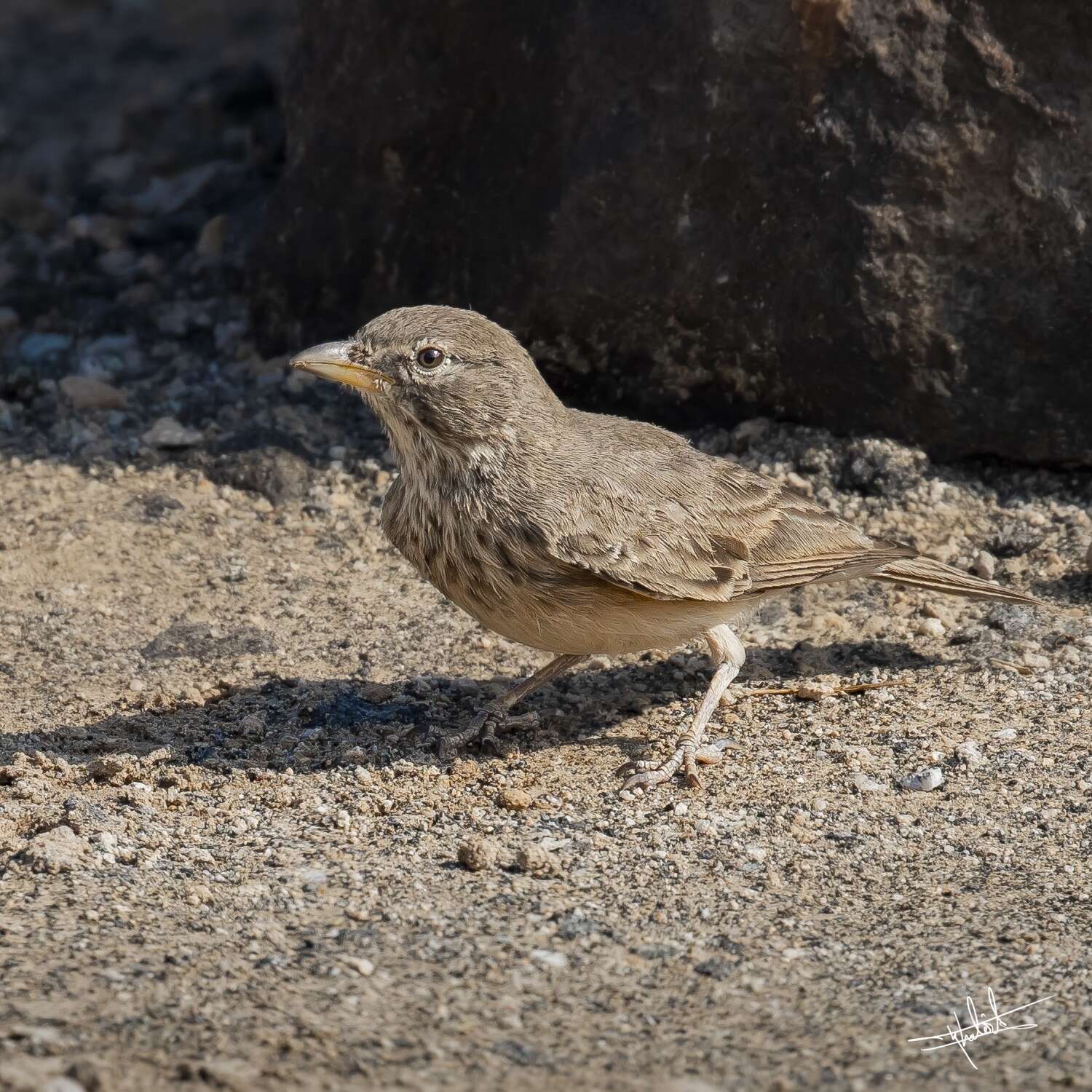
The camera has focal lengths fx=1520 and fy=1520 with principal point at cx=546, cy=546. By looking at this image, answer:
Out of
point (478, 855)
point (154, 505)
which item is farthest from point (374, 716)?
point (154, 505)

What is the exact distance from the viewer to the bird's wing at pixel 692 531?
5410mm

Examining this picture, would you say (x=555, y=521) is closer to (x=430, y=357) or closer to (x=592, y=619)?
(x=592, y=619)

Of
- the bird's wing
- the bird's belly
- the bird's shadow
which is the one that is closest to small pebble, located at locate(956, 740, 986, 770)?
the bird's shadow

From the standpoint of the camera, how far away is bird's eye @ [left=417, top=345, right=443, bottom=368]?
5633 mm

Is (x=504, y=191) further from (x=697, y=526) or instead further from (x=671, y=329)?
(x=697, y=526)

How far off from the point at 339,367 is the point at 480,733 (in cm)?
147

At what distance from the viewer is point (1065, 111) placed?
661 cm

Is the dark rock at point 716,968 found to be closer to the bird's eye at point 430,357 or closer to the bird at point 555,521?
the bird at point 555,521

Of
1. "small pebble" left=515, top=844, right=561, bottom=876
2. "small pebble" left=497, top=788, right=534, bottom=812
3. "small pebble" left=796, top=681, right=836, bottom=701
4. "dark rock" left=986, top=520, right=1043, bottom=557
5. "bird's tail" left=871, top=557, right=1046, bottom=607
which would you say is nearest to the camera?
"small pebble" left=515, top=844, right=561, bottom=876

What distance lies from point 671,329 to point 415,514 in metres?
2.33

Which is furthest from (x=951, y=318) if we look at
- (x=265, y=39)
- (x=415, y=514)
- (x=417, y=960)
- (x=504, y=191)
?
(x=265, y=39)

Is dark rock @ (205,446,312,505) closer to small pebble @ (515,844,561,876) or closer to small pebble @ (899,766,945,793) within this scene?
small pebble @ (515,844,561,876)

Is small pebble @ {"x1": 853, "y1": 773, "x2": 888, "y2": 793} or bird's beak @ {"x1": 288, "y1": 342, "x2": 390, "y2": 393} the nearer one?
small pebble @ {"x1": 853, "y1": 773, "x2": 888, "y2": 793}
